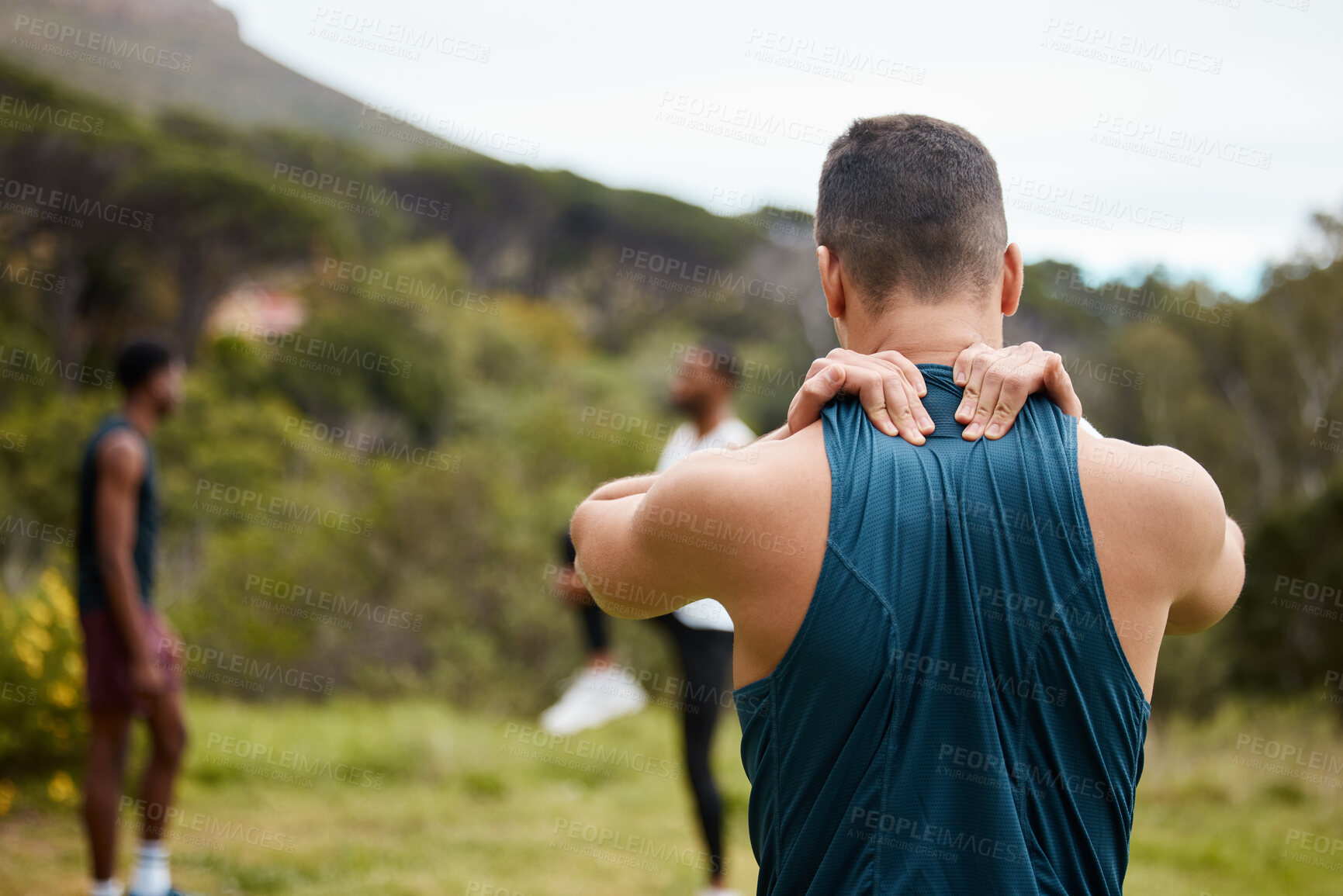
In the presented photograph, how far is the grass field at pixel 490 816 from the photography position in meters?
4.86

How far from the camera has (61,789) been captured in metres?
5.27

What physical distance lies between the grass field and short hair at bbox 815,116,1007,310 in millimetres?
4052

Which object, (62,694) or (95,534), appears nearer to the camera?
(95,534)

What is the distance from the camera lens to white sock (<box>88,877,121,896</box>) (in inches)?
156

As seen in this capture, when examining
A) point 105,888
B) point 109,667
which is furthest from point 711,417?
point 105,888

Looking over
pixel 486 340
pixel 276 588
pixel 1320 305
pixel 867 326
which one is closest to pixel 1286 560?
pixel 1320 305

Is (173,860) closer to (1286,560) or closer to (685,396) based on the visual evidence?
(685,396)

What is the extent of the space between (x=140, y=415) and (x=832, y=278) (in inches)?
146

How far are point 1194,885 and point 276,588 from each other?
28.5 ft

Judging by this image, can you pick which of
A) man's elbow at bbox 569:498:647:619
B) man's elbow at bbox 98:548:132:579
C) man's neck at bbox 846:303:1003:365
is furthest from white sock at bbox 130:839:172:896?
man's neck at bbox 846:303:1003:365

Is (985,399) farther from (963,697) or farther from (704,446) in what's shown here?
(704,446)

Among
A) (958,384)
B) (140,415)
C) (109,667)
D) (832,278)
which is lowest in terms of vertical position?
(109,667)

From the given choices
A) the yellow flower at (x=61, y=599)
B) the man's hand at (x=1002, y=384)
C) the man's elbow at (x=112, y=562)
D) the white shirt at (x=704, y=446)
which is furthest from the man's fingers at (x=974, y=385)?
the yellow flower at (x=61, y=599)

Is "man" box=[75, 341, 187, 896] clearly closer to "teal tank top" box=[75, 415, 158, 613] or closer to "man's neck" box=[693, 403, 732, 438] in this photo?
"teal tank top" box=[75, 415, 158, 613]
